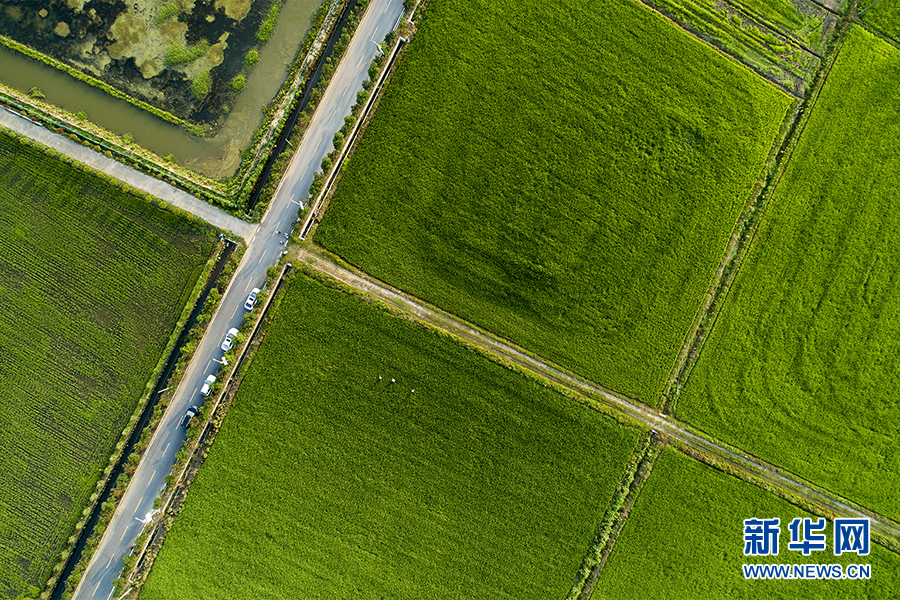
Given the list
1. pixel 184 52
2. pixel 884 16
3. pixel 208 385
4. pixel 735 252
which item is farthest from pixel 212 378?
pixel 884 16

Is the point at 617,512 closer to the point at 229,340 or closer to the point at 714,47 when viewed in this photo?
the point at 229,340

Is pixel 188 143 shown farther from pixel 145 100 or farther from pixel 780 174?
pixel 780 174

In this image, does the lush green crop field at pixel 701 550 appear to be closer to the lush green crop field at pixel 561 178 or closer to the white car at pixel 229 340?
the lush green crop field at pixel 561 178

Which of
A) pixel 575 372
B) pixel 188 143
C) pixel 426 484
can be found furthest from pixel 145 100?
pixel 575 372

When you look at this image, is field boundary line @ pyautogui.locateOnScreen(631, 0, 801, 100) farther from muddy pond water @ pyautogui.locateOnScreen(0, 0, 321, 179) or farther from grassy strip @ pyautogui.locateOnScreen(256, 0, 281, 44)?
grassy strip @ pyautogui.locateOnScreen(256, 0, 281, 44)

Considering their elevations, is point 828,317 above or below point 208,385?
above
